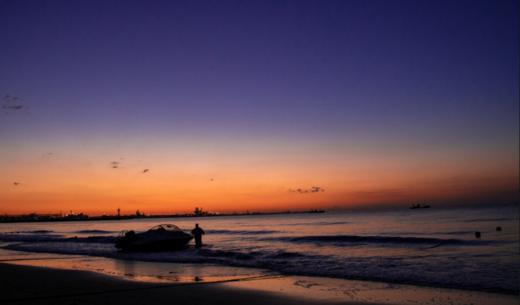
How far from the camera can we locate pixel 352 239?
151 feet

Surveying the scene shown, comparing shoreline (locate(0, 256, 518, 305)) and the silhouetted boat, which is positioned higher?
shoreline (locate(0, 256, 518, 305))

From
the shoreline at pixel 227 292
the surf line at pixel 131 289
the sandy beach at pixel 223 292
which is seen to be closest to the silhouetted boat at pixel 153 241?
the shoreline at pixel 227 292

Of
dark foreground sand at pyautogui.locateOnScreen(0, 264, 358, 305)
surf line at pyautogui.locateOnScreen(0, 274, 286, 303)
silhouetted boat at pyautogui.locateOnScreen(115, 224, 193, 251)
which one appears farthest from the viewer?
silhouetted boat at pyautogui.locateOnScreen(115, 224, 193, 251)

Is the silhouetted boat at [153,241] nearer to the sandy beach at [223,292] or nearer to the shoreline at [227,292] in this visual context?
the shoreline at [227,292]

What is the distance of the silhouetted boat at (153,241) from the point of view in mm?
34750

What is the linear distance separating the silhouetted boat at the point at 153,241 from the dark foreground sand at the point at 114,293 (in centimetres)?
1730

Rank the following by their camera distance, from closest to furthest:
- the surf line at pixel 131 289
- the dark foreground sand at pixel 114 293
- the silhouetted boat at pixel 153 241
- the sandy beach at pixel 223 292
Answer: the dark foreground sand at pixel 114 293 → the surf line at pixel 131 289 → the sandy beach at pixel 223 292 → the silhouetted boat at pixel 153 241

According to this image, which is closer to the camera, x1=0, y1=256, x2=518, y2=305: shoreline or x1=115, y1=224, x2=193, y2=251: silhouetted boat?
x1=0, y1=256, x2=518, y2=305: shoreline

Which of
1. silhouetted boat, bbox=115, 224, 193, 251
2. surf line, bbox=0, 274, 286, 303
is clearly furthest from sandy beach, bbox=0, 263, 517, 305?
silhouetted boat, bbox=115, 224, 193, 251

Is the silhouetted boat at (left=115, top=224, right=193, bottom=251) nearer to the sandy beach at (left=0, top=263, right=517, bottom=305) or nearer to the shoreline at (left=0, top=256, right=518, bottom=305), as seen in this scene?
the shoreline at (left=0, top=256, right=518, bottom=305)

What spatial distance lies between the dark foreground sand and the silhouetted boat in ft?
56.7

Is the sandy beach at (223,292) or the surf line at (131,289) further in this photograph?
the sandy beach at (223,292)

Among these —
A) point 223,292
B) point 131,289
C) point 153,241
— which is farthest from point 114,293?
point 153,241

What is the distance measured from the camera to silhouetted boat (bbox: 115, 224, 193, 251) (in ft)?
114
